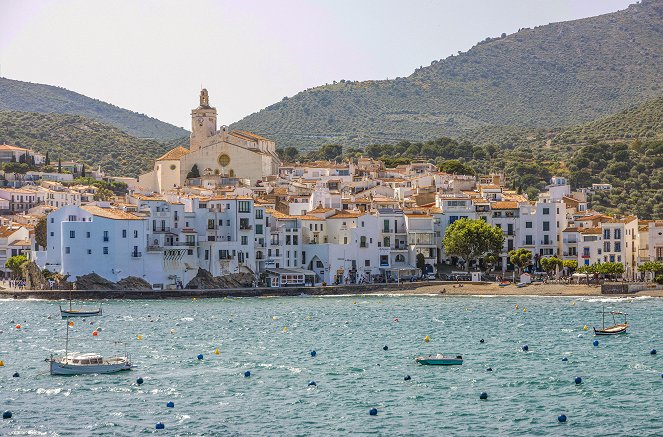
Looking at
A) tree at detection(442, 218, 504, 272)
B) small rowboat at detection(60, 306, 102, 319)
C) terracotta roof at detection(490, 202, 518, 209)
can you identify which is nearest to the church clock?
terracotta roof at detection(490, 202, 518, 209)

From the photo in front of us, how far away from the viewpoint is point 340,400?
43.9 metres

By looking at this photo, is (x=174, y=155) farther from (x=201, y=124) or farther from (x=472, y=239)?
(x=472, y=239)

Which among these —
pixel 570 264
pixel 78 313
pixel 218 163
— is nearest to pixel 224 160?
pixel 218 163

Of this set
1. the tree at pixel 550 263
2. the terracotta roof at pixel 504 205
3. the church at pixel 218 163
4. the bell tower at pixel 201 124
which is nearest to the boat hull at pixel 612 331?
the tree at pixel 550 263

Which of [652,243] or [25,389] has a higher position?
[652,243]

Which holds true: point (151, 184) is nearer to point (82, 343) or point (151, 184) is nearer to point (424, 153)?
point (424, 153)

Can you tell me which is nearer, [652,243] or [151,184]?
[652,243]

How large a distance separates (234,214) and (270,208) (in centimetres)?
1100

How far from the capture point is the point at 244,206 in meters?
97.5

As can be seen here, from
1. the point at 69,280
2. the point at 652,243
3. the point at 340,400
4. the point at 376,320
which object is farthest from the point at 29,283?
the point at 340,400

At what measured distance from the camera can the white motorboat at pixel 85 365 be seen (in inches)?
1946

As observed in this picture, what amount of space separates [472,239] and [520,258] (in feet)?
13.8

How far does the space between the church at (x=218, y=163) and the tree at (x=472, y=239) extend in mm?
32274

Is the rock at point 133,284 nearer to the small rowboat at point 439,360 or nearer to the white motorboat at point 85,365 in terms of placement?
the white motorboat at point 85,365
